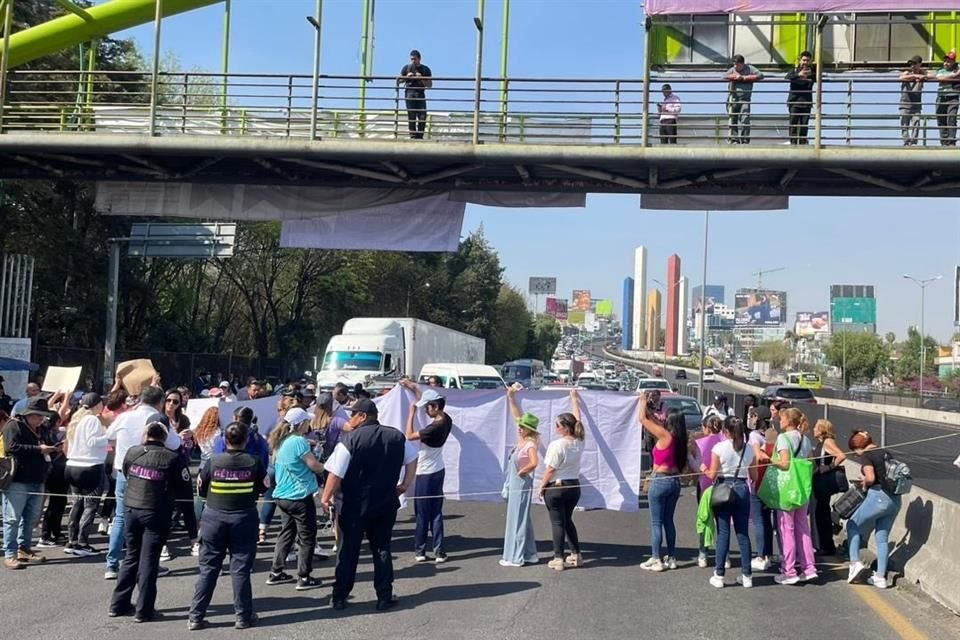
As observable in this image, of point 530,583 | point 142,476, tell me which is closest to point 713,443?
point 530,583

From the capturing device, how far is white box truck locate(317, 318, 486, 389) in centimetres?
2973

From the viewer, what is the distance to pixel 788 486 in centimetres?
942

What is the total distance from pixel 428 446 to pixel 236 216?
8.22m

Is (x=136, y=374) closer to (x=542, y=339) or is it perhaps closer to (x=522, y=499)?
(x=522, y=499)

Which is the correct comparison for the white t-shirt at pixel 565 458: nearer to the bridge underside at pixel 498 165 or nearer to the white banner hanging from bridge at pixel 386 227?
the bridge underside at pixel 498 165

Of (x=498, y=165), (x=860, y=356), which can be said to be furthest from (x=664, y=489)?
(x=860, y=356)

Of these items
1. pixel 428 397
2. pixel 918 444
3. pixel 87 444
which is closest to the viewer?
pixel 87 444

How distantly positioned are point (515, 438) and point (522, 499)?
1.51 meters

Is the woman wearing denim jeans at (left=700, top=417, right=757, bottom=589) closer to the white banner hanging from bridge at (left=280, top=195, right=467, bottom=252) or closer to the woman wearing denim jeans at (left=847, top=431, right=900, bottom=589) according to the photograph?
the woman wearing denim jeans at (left=847, top=431, right=900, bottom=589)

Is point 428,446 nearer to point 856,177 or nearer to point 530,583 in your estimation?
point 530,583

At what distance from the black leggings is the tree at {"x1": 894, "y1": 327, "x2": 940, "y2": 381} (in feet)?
337

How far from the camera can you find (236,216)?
55.0ft

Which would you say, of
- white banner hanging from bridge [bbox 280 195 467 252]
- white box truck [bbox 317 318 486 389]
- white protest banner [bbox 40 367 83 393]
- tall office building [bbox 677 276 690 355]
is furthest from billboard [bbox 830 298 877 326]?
white protest banner [bbox 40 367 83 393]

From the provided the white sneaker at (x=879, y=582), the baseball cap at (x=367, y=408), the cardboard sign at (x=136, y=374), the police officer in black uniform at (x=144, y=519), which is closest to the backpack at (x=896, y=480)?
the white sneaker at (x=879, y=582)
